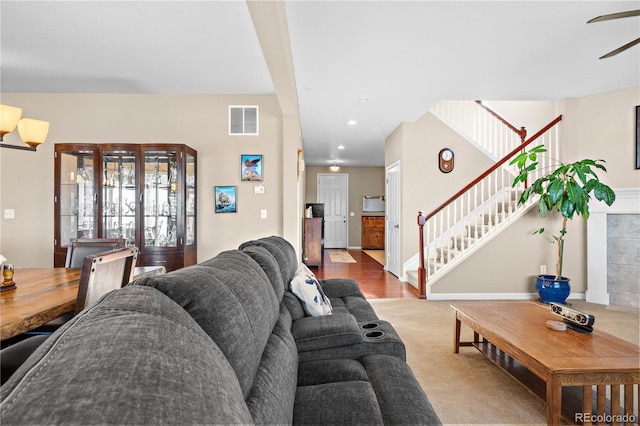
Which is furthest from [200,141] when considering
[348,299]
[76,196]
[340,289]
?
[348,299]

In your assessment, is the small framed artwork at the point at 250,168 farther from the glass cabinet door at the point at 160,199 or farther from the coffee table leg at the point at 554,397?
the coffee table leg at the point at 554,397

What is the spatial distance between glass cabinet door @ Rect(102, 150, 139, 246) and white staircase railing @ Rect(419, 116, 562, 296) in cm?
382

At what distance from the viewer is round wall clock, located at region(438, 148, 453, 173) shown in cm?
593

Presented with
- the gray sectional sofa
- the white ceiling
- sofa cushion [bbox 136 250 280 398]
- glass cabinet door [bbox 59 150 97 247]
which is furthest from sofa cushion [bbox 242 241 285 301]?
glass cabinet door [bbox 59 150 97 247]

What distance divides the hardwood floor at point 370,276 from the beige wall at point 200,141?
1.62m

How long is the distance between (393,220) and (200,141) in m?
3.70

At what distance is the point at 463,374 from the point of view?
100 inches

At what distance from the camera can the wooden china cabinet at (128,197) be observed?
419cm

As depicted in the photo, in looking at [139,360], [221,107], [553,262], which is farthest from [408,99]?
[139,360]

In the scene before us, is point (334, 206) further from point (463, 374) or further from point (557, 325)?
point (557, 325)

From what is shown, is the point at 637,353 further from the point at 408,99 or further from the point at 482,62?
the point at 408,99

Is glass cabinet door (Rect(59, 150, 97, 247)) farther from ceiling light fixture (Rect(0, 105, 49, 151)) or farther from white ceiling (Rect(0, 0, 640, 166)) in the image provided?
ceiling light fixture (Rect(0, 105, 49, 151))

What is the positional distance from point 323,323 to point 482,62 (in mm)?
3205

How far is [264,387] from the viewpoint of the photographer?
103cm
